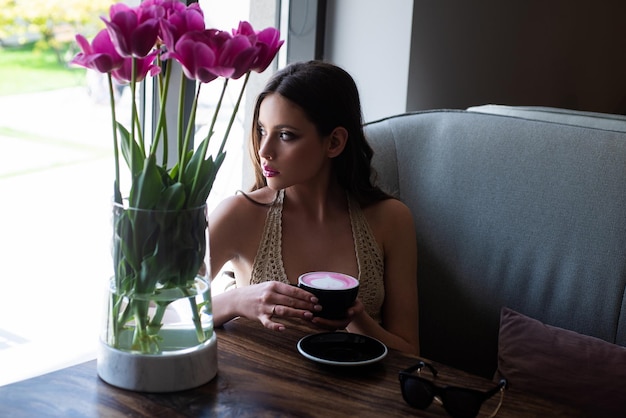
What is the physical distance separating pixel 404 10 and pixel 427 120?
54 cm

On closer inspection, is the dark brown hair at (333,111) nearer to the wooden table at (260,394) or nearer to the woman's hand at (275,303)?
the woman's hand at (275,303)

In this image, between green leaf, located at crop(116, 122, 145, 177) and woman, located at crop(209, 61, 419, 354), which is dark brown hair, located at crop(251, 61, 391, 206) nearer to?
woman, located at crop(209, 61, 419, 354)

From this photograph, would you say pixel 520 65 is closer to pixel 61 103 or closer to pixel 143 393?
pixel 61 103

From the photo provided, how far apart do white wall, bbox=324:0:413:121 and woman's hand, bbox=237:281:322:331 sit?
1.09 meters

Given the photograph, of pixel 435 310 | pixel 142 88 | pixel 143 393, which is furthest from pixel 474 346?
pixel 142 88

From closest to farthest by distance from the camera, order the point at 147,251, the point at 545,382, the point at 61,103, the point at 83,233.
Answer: the point at 147,251 → the point at 545,382 → the point at 61,103 → the point at 83,233

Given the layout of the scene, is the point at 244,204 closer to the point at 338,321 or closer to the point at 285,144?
the point at 285,144

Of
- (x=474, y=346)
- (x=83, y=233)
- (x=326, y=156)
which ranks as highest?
(x=326, y=156)

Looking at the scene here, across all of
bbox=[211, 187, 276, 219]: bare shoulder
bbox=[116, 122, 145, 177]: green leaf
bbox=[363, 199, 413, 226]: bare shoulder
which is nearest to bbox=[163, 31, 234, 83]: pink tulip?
bbox=[116, 122, 145, 177]: green leaf

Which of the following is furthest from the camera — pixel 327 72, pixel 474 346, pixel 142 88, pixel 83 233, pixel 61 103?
pixel 83 233

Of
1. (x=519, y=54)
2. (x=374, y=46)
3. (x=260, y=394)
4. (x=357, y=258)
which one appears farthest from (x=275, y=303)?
(x=519, y=54)

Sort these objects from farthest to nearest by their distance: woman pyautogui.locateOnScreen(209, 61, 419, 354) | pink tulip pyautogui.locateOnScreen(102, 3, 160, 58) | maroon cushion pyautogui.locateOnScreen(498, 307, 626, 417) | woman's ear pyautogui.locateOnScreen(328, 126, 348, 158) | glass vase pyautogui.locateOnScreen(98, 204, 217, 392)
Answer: woman's ear pyautogui.locateOnScreen(328, 126, 348, 158)
woman pyautogui.locateOnScreen(209, 61, 419, 354)
maroon cushion pyautogui.locateOnScreen(498, 307, 626, 417)
glass vase pyautogui.locateOnScreen(98, 204, 217, 392)
pink tulip pyautogui.locateOnScreen(102, 3, 160, 58)

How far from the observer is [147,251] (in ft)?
3.79

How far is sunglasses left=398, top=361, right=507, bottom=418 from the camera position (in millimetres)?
1135
